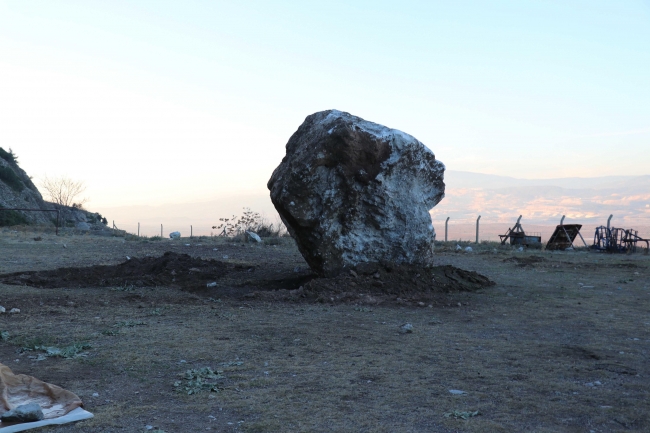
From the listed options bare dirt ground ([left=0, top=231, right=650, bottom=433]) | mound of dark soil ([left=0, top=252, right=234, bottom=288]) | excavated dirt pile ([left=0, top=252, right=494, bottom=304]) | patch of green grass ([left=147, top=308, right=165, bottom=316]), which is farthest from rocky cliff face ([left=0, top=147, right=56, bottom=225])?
patch of green grass ([left=147, top=308, right=165, bottom=316])

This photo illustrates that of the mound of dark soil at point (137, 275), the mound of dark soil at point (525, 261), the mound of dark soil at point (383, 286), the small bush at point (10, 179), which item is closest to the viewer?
the mound of dark soil at point (383, 286)

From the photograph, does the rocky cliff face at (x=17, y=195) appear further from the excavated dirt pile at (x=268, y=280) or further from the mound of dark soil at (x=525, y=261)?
the mound of dark soil at (x=525, y=261)

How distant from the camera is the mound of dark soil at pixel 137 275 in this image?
10750 mm

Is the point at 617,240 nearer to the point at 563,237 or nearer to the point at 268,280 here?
the point at 563,237

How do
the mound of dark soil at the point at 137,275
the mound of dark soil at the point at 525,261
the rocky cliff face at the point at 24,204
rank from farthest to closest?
the rocky cliff face at the point at 24,204 < the mound of dark soil at the point at 525,261 < the mound of dark soil at the point at 137,275

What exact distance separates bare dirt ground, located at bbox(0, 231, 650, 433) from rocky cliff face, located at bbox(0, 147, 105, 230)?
2588 cm

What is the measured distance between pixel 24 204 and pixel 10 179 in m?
2.59

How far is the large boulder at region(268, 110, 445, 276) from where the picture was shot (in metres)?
9.96

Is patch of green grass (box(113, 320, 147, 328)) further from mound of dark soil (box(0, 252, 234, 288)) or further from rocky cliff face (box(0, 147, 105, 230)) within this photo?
rocky cliff face (box(0, 147, 105, 230))

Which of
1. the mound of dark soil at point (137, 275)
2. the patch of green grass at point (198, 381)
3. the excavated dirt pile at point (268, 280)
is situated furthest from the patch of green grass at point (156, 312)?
the patch of green grass at point (198, 381)

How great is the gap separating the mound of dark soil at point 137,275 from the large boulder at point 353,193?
234 cm

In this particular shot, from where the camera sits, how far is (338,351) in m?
6.00

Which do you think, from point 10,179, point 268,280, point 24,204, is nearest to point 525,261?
point 268,280

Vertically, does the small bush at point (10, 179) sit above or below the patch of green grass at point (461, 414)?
above
